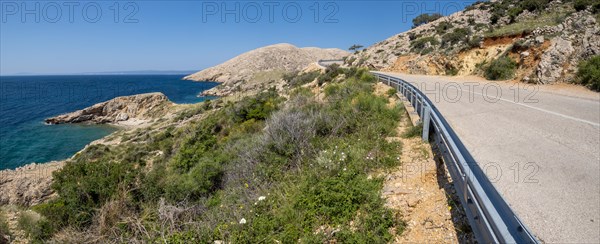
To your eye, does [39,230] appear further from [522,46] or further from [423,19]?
[423,19]

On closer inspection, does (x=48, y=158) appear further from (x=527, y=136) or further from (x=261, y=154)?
(x=527, y=136)

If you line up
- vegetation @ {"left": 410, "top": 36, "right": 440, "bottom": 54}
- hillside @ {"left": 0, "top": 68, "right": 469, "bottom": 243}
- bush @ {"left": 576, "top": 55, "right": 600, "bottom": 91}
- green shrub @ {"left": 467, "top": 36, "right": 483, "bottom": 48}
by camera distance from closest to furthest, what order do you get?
1. hillside @ {"left": 0, "top": 68, "right": 469, "bottom": 243}
2. bush @ {"left": 576, "top": 55, "right": 600, "bottom": 91}
3. green shrub @ {"left": 467, "top": 36, "right": 483, "bottom": 48}
4. vegetation @ {"left": 410, "top": 36, "right": 440, "bottom": 54}

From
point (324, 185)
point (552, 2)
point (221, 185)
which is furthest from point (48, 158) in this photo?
point (552, 2)

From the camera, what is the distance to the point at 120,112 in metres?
48.5

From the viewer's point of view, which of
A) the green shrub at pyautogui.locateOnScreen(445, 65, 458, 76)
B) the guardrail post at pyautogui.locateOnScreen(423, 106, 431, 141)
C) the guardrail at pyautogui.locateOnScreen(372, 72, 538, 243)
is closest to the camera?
the guardrail at pyautogui.locateOnScreen(372, 72, 538, 243)

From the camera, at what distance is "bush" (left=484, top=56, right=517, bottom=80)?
16500 mm

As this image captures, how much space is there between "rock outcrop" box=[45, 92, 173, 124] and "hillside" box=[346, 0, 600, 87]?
35.1 metres

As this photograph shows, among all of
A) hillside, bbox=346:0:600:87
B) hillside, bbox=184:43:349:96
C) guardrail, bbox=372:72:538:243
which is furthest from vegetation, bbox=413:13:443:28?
guardrail, bbox=372:72:538:243

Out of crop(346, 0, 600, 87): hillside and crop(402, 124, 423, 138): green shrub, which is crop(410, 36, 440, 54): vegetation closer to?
crop(346, 0, 600, 87): hillside

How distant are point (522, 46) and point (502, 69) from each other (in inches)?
62.6

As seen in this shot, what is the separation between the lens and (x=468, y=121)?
8031 millimetres

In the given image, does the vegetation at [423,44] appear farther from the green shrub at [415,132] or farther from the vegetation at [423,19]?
the vegetation at [423,19]

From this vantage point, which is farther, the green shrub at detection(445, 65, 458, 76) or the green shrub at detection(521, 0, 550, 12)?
the green shrub at detection(521, 0, 550, 12)

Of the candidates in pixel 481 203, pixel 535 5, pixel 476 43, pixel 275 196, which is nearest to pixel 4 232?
pixel 275 196
